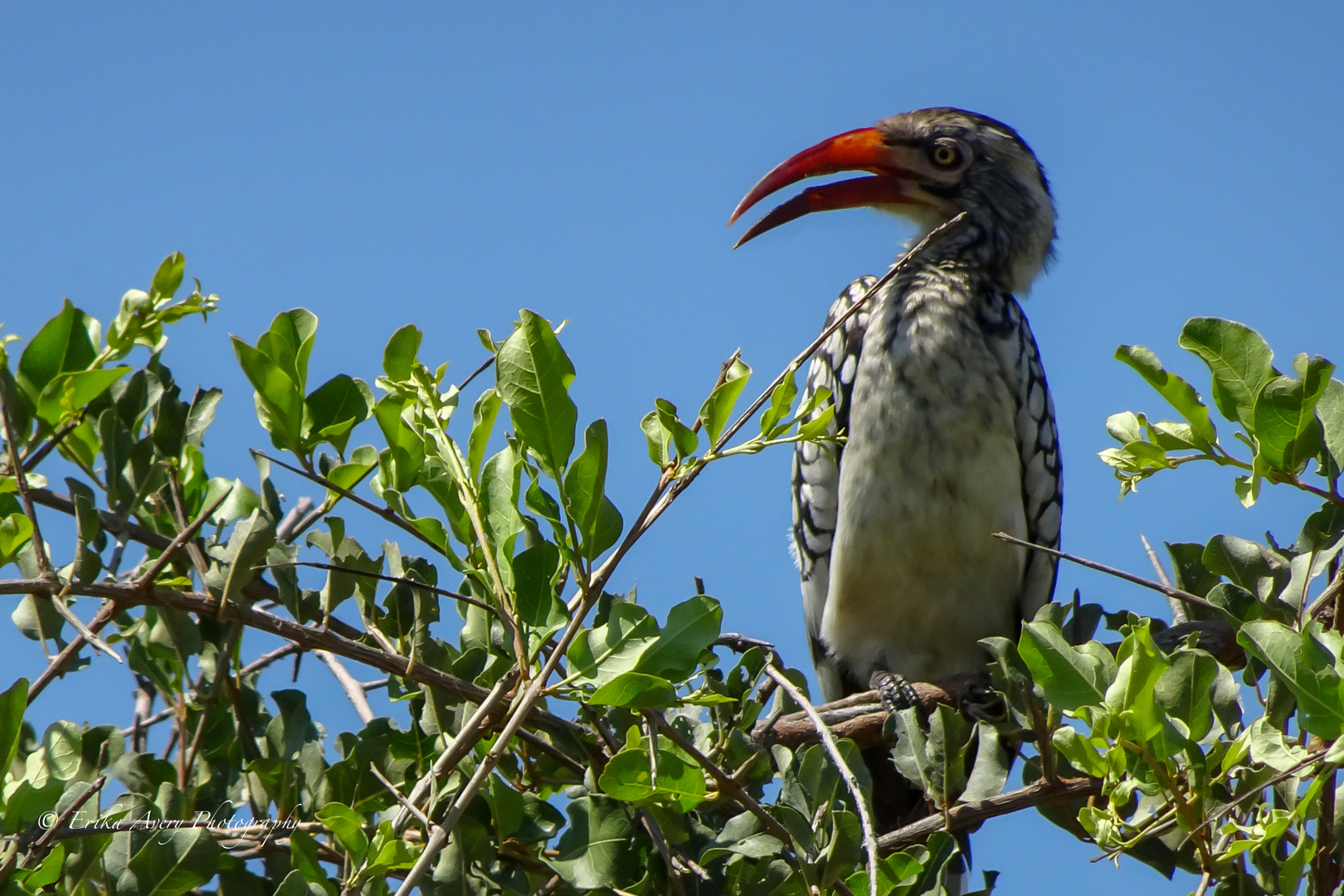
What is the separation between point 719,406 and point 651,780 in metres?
0.43

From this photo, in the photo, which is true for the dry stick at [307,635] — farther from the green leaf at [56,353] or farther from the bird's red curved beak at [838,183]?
the bird's red curved beak at [838,183]

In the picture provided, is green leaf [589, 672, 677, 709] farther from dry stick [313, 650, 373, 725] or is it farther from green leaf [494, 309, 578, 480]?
dry stick [313, 650, 373, 725]

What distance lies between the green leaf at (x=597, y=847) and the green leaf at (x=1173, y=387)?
907 millimetres

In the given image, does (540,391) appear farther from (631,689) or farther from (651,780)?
(651,780)

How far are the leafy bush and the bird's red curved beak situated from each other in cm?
205

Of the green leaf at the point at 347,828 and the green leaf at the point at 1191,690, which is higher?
the green leaf at the point at 1191,690

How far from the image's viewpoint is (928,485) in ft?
10.3

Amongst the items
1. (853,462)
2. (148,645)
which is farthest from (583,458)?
(853,462)

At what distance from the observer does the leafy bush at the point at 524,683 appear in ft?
4.33

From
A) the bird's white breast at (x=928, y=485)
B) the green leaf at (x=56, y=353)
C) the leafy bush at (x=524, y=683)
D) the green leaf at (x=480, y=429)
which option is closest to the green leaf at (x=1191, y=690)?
the leafy bush at (x=524, y=683)

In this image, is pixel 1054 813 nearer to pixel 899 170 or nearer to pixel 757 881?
pixel 757 881

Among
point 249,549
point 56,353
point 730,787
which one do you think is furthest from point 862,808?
point 56,353

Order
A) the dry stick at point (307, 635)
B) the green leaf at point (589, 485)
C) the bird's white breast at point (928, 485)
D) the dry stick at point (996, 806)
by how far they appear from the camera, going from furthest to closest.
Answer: the bird's white breast at point (928, 485)
the dry stick at point (996, 806)
the dry stick at point (307, 635)
the green leaf at point (589, 485)

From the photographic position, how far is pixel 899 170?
3.88 m
